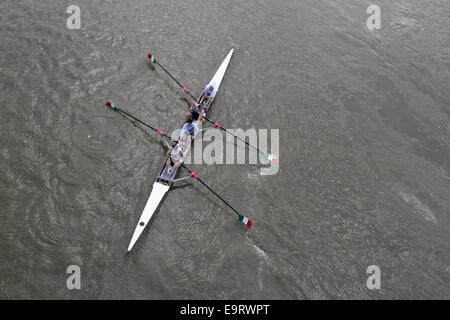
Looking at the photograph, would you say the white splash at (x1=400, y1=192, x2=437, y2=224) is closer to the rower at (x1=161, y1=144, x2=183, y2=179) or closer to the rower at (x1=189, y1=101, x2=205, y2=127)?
the rower at (x1=189, y1=101, x2=205, y2=127)

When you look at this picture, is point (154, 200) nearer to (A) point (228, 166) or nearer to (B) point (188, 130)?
(A) point (228, 166)

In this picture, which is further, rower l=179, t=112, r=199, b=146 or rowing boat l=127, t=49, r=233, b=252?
rower l=179, t=112, r=199, b=146

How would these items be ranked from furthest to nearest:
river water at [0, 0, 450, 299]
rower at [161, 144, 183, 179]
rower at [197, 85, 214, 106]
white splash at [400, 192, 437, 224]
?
rower at [197, 85, 214, 106] → white splash at [400, 192, 437, 224] → rower at [161, 144, 183, 179] → river water at [0, 0, 450, 299]

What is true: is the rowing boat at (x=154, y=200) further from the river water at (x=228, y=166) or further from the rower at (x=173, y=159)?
the river water at (x=228, y=166)

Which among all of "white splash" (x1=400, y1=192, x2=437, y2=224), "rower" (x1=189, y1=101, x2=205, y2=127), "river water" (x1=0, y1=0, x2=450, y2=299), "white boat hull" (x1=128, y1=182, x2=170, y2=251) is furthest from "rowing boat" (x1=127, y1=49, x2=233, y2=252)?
"white splash" (x1=400, y1=192, x2=437, y2=224)

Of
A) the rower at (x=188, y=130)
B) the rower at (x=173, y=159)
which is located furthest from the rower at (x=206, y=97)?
the rower at (x=173, y=159)
